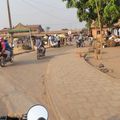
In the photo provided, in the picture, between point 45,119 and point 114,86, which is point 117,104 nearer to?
point 114,86

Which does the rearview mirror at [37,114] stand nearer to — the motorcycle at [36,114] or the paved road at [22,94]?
the motorcycle at [36,114]

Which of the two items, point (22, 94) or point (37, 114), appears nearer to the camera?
point (37, 114)

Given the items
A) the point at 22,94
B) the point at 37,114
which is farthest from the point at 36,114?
the point at 22,94

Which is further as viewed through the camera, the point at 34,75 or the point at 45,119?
the point at 34,75

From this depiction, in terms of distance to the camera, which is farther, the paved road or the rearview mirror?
the paved road

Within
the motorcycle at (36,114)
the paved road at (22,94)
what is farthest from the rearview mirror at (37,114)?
the paved road at (22,94)

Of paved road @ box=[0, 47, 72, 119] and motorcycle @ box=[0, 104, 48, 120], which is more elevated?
motorcycle @ box=[0, 104, 48, 120]

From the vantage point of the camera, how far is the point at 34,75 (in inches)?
619

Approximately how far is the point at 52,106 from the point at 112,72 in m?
6.98

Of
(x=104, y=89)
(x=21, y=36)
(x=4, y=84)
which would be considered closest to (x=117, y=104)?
(x=104, y=89)

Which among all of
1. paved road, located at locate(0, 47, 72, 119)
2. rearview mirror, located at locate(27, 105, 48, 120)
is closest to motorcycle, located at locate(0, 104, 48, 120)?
rearview mirror, located at locate(27, 105, 48, 120)

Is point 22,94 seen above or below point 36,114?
below

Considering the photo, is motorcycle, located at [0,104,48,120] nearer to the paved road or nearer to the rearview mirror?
the rearview mirror

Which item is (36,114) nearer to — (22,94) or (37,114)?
(37,114)
